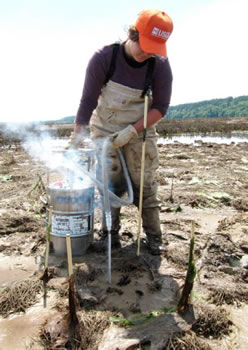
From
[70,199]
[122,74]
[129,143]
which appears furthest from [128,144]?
[70,199]

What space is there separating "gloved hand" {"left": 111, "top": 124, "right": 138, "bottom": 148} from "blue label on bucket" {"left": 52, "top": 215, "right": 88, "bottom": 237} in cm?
82

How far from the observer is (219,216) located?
4852 mm

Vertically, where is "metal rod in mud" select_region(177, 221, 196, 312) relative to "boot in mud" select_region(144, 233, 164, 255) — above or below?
above

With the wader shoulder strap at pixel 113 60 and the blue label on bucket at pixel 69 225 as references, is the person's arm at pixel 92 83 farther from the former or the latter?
the blue label on bucket at pixel 69 225

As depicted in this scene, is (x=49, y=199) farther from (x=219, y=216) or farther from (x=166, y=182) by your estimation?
(x=166, y=182)

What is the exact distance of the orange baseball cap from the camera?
109 inches

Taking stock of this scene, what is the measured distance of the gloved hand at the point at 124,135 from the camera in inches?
127

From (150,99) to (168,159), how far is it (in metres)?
6.91

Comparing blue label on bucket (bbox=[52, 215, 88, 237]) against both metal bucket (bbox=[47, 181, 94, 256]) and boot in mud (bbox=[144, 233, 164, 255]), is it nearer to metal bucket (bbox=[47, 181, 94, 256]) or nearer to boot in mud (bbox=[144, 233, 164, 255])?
metal bucket (bbox=[47, 181, 94, 256])

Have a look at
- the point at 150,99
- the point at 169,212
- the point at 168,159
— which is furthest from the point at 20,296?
the point at 168,159

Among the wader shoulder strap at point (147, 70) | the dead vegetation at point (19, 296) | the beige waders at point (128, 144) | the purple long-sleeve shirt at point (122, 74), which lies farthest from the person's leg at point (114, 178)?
the dead vegetation at point (19, 296)

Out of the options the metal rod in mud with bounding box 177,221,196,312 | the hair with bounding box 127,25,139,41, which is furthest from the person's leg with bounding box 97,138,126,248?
the metal rod in mud with bounding box 177,221,196,312

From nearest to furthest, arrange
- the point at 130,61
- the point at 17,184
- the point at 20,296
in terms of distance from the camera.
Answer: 1. the point at 20,296
2. the point at 130,61
3. the point at 17,184

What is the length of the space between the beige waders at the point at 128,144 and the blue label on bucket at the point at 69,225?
472mm
